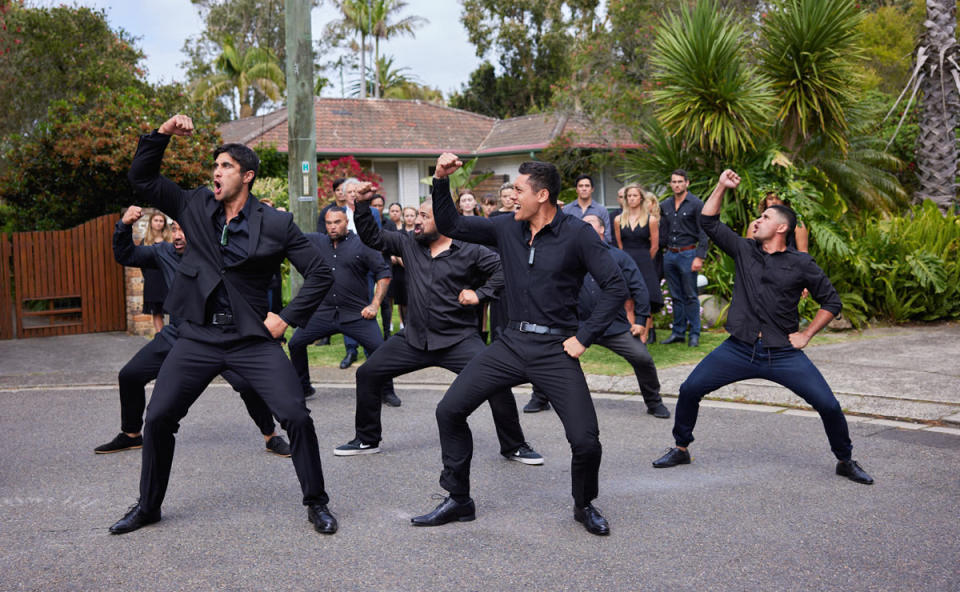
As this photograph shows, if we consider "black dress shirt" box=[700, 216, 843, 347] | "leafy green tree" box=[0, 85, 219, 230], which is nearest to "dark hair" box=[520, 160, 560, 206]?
"black dress shirt" box=[700, 216, 843, 347]

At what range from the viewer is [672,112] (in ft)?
42.4

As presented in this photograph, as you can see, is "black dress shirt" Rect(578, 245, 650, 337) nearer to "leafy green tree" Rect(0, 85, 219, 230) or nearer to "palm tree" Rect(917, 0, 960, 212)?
"palm tree" Rect(917, 0, 960, 212)

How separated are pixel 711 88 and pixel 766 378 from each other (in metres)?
8.09

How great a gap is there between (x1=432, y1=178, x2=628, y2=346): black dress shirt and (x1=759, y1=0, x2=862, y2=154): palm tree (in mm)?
9328

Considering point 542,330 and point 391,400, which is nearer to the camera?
point 542,330

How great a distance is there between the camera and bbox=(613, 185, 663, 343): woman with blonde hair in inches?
399

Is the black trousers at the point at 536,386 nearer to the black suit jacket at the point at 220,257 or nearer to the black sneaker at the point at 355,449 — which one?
the black suit jacket at the point at 220,257

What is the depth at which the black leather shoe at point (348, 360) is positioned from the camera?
9.96 metres

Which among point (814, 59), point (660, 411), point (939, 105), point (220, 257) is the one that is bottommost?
point (660, 411)

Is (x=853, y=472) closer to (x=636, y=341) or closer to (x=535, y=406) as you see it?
(x=636, y=341)

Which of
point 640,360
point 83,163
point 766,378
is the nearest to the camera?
point 766,378

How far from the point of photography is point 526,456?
6.14 metres

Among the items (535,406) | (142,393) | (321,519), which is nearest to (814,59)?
(535,406)

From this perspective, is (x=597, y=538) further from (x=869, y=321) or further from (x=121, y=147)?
(x=121, y=147)
